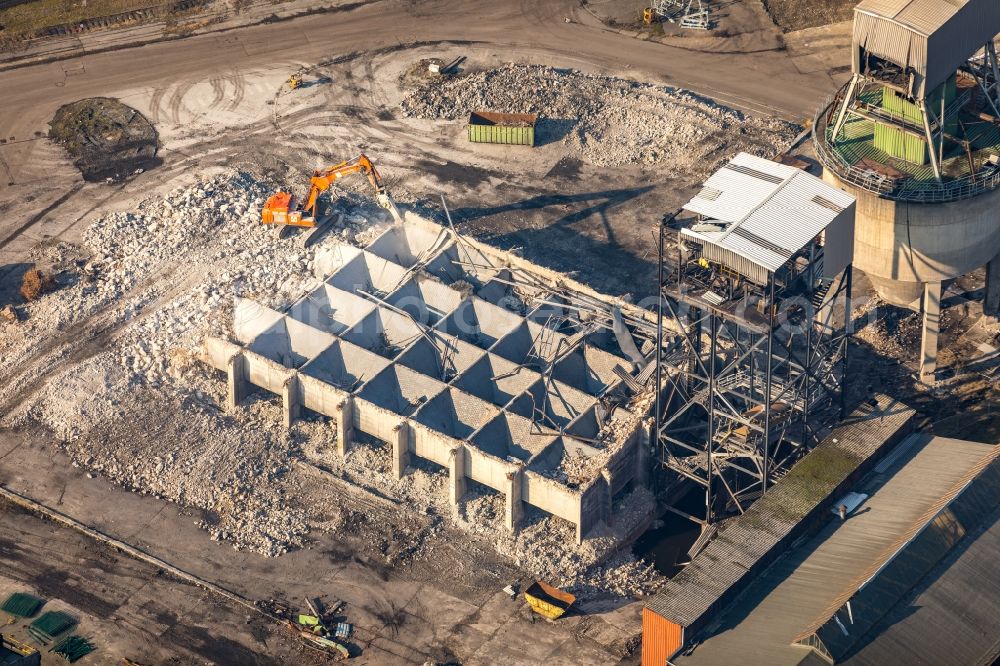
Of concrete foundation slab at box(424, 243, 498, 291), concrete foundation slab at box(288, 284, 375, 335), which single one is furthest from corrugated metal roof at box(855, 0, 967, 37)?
concrete foundation slab at box(288, 284, 375, 335)

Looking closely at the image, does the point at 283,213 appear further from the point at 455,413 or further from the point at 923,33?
the point at 923,33

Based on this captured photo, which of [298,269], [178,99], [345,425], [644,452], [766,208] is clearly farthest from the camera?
[178,99]

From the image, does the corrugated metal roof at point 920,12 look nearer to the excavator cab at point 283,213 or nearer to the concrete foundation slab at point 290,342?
the concrete foundation slab at point 290,342

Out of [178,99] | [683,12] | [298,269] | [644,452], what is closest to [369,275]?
[298,269]

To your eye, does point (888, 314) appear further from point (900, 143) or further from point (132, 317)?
point (132, 317)

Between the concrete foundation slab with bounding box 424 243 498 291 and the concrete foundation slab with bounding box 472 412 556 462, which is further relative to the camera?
the concrete foundation slab with bounding box 424 243 498 291

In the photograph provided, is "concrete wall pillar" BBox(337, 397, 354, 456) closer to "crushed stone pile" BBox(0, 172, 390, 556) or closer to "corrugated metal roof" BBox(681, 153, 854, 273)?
"crushed stone pile" BBox(0, 172, 390, 556)

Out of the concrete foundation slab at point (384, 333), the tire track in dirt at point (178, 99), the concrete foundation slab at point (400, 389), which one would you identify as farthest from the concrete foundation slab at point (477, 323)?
the tire track in dirt at point (178, 99)

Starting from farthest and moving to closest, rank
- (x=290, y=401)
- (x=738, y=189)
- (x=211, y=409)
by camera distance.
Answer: (x=211, y=409) → (x=290, y=401) → (x=738, y=189)
